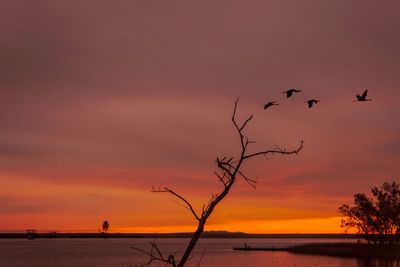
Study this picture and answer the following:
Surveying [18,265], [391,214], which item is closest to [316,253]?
[391,214]

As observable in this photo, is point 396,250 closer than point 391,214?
No

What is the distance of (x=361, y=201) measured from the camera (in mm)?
101750

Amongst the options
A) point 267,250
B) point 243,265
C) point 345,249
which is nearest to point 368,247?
point 345,249

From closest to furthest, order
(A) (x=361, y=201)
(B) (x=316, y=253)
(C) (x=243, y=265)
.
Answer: (A) (x=361, y=201) → (C) (x=243, y=265) → (B) (x=316, y=253)

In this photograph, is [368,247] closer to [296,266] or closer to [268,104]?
[296,266]

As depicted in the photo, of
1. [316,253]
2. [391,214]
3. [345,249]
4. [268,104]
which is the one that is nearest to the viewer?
[268,104]

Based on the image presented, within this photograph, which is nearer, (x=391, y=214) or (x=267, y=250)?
(x=391, y=214)

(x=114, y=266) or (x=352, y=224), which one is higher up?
(x=352, y=224)

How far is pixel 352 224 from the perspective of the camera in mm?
106125

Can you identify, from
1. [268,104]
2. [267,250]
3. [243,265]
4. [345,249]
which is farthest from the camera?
[267,250]

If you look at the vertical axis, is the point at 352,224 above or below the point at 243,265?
above

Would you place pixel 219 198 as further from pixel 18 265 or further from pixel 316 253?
pixel 316 253

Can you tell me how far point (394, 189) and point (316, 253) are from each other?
41.5 m

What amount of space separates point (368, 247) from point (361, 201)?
15.1 m
